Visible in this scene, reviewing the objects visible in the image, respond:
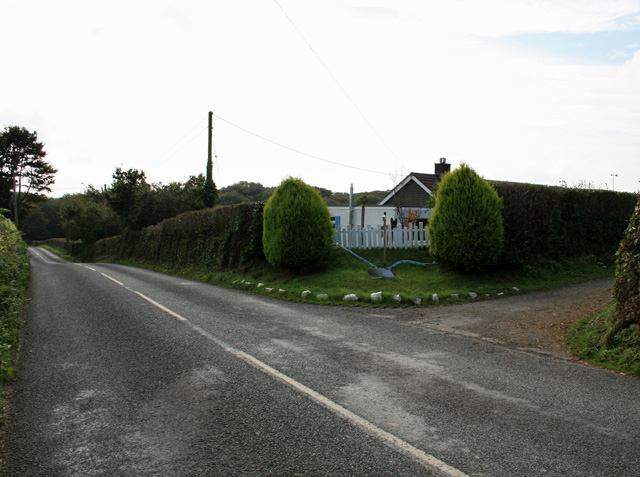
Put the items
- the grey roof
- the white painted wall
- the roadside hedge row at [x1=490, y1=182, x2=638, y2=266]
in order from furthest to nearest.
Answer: the grey roof
the white painted wall
the roadside hedge row at [x1=490, y1=182, x2=638, y2=266]

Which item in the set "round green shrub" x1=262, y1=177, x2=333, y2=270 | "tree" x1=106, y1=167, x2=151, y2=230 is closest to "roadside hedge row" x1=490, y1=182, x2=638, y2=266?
"round green shrub" x1=262, y1=177, x2=333, y2=270

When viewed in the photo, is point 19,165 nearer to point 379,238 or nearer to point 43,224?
point 379,238

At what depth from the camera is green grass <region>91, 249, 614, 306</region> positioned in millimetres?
11461

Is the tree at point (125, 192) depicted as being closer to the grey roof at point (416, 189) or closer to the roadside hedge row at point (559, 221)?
the grey roof at point (416, 189)

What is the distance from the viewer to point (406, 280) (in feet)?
41.8

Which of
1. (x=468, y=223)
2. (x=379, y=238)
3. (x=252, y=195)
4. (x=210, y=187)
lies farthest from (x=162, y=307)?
(x=252, y=195)

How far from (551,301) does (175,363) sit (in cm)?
857

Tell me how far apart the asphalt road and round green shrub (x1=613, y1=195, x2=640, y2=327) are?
1.18 metres

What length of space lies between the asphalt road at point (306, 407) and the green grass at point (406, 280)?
391 cm

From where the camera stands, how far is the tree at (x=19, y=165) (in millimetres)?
47531

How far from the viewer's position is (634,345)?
227 inches

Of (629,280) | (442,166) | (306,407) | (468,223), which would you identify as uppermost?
(442,166)

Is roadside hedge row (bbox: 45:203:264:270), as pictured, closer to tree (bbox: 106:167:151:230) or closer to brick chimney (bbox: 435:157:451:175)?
tree (bbox: 106:167:151:230)

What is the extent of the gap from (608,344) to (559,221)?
897 cm
